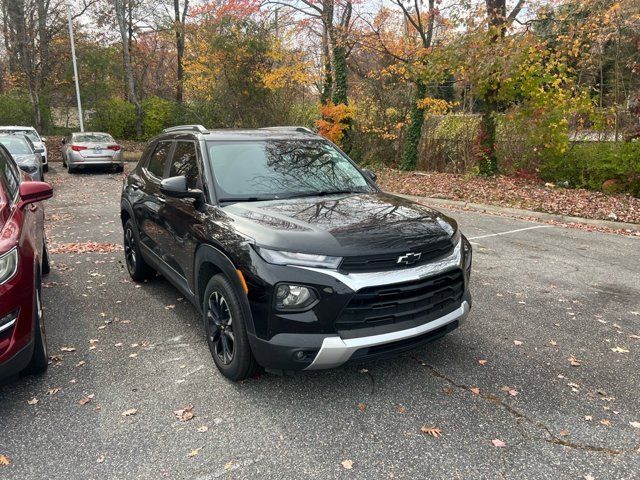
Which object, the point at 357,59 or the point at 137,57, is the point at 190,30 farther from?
the point at 357,59

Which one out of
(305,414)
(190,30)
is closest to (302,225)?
(305,414)

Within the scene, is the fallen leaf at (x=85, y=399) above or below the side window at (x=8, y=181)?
below

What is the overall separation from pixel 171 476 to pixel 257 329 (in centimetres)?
90

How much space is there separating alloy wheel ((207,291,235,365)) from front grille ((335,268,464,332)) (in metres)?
0.87

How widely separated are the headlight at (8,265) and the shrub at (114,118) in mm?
26480

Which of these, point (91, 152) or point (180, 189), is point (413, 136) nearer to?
point (91, 152)

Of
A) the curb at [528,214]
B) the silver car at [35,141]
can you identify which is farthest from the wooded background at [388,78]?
the silver car at [35,141]

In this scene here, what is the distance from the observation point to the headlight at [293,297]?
9.16 ft

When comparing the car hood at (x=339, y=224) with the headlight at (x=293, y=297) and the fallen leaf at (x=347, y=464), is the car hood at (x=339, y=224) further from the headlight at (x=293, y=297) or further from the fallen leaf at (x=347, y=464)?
the fallen leaf at (x=347, y=464)

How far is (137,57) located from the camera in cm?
3306

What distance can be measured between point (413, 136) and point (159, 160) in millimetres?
12609

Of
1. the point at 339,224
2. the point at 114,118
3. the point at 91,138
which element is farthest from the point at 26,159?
the point at 114,118

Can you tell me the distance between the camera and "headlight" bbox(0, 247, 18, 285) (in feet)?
9.25

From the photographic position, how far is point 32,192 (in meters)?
3.78
